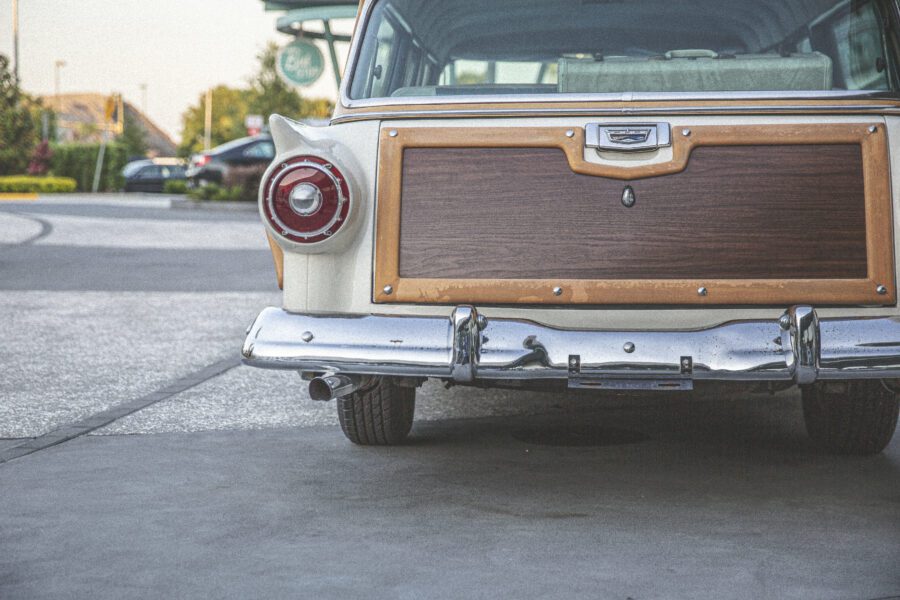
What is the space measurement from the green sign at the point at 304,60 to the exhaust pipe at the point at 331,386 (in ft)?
15.3

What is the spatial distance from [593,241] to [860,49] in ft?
4.71

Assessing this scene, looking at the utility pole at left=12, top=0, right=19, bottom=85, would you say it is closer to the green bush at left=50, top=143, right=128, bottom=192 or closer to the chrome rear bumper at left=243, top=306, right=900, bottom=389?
the green bush at left=50, top=143, right=128, bottom=192

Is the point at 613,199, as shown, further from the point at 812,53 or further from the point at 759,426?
the point at 759,426

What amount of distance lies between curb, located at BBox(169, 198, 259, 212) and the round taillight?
2252cm

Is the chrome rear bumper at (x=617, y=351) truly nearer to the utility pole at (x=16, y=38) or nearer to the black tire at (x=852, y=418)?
the black tire at (x=852, y=418)

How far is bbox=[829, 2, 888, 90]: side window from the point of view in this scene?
4.50 metres

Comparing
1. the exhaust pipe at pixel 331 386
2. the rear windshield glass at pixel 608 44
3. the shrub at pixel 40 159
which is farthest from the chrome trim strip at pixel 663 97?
the shrub at pixel 40 159

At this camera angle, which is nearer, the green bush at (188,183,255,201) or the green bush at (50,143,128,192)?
the green bush at (188,183,255,201)

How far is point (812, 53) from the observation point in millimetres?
4680

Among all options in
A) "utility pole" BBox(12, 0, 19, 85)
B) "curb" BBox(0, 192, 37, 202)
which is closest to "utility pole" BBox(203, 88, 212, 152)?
"utility pole" BBox(12, 0, 19, 85)

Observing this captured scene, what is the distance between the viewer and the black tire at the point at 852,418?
4.72 m

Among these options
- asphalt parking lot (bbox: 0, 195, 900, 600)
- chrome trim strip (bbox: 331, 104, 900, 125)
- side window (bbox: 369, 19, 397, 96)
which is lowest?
asphalt parking lot (bbox: 0, 195, 900, 600)

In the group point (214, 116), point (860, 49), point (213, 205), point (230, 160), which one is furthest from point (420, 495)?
point (214, 116)

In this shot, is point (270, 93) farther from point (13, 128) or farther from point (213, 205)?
point (213, 205)
